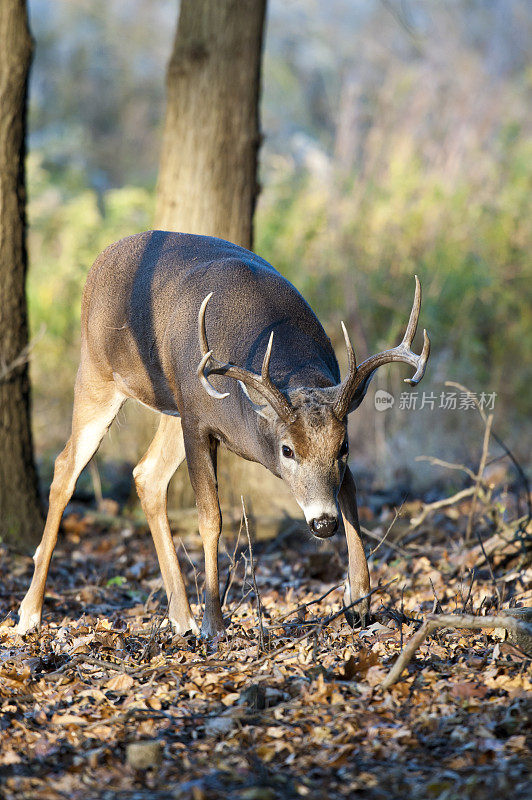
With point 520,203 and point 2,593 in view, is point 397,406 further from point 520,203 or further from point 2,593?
point 2,593

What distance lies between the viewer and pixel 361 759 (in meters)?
3.29

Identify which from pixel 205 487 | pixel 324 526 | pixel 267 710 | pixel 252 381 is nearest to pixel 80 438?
pixel 205 487

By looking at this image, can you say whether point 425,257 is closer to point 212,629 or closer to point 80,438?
point 80,438

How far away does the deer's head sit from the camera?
14.5 feet

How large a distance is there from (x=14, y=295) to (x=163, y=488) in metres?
1.96

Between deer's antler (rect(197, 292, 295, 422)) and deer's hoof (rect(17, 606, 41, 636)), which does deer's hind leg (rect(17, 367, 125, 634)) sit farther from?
deer's antler (rect(197, 292, 295, 422))

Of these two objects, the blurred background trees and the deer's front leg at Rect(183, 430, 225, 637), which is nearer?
the deer's front leg at Rect(183, 430, 225, 637)

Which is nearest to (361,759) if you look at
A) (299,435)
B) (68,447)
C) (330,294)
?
(299,435)

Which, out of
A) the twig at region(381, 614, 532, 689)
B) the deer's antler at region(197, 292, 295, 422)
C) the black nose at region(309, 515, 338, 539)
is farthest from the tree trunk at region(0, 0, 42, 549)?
the twig at region(381, 614, 532, 689)

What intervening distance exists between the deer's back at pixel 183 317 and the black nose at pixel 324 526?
741 mm

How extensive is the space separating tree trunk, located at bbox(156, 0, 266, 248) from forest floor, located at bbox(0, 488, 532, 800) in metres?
3.32

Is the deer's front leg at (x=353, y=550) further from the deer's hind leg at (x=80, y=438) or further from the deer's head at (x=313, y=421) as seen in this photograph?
the deer's hind leg at (x=80, y=438)

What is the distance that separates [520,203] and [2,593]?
29.8 feet

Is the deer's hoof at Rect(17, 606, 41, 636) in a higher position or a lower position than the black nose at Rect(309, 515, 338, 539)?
lower
